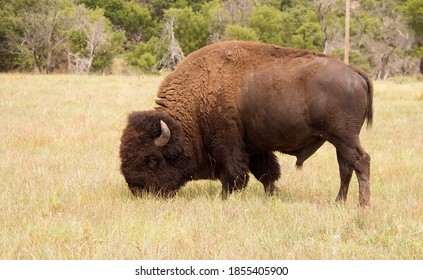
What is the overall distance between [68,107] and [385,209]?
37.8 ft

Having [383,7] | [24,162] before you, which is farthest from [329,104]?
[383,7]

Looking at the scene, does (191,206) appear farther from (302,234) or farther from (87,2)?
(87,2)

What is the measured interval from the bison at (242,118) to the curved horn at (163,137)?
0.04 feet

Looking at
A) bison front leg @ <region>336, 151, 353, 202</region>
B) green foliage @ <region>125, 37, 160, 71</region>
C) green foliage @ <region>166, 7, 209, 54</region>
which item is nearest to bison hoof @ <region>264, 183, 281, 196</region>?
bison front leg @ <region>336, 151, 353, 202</region>

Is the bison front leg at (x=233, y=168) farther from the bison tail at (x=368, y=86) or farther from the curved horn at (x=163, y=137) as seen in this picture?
the bison tail at (x=368, y=86)

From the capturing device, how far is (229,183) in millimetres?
7117

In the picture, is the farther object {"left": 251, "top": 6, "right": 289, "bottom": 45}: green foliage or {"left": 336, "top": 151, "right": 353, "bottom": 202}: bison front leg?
{"left": 251, "top": 6, "right": 289, "bottom": 45}: green foliage

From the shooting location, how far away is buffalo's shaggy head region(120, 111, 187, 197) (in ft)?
22.5

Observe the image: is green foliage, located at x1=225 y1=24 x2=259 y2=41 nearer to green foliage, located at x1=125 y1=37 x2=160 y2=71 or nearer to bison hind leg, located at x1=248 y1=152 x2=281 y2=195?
green foliage, located at x1=125 y1=37 x2=160 y2=71

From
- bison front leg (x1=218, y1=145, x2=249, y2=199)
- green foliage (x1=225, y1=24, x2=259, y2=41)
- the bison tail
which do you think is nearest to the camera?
the bison tail

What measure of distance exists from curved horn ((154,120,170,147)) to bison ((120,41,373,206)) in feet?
0.04

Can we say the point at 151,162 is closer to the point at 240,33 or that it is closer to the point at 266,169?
the point at 266,169

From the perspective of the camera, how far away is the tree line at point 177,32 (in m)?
43.9
